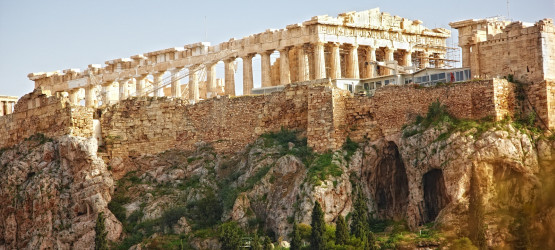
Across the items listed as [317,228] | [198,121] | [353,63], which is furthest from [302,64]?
[317,228]

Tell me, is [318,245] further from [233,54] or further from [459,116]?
[233,54]

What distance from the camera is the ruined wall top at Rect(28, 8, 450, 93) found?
345 feet

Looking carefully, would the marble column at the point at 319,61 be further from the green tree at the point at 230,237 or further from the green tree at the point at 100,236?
the green tree at the point at 100,236

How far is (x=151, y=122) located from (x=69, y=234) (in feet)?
34.7

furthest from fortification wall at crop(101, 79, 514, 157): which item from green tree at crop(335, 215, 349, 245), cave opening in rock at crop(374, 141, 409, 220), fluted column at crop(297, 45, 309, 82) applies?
green tree at crop(335, 215, 349, 245)

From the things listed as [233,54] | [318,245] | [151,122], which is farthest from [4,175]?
[318,245]

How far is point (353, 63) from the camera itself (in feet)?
349

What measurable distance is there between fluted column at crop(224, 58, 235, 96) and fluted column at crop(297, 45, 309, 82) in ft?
18.7

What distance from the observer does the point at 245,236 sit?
287 feet

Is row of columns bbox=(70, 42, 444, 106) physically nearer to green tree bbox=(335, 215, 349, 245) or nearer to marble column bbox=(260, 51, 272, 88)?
marble column bbox=(260, 51, 272, 88)

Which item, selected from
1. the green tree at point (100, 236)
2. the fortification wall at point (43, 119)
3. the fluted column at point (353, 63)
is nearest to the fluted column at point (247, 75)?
the fluted column at point (353, 63)

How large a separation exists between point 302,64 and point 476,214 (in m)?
24.9

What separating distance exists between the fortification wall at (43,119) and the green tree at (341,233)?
22.8 meters

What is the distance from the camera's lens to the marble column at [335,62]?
10438cm
